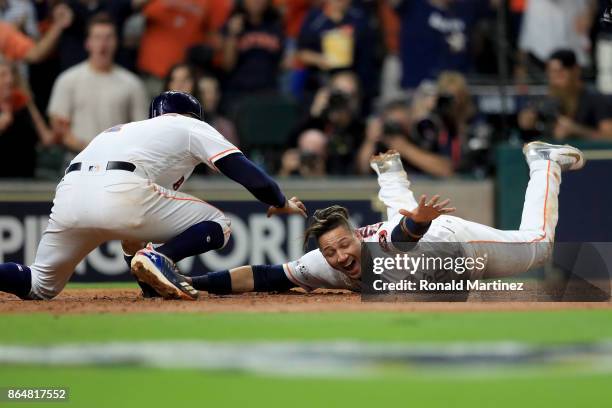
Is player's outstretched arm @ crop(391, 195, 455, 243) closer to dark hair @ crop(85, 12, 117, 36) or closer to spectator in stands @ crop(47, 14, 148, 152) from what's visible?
spectator in stands @ crop(47, 14, 148, 152)

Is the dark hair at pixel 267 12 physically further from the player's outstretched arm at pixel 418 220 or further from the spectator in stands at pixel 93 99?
the player's outstretched arm at pixel 418 220

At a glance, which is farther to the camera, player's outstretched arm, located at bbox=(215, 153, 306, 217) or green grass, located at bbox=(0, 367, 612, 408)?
player's outstretched arm, located at bbox=(215, 153, 306, 217)

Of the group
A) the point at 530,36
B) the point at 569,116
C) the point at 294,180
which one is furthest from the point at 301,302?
the point at 530,36

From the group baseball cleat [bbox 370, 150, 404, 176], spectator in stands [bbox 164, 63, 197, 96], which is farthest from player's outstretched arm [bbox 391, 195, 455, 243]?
spectator in stands [bbox 164, 63, 197, 96]

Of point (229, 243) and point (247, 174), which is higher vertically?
point (247, 174)

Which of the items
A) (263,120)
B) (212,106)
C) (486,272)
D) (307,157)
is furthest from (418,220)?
(263,120)

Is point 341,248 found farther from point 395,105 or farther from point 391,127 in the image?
point 395,105

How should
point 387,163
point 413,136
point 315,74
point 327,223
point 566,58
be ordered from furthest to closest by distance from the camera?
1. point 315,74
2. point 413,136
3. point 566,58
4. point 387,163
5. point 327,223
